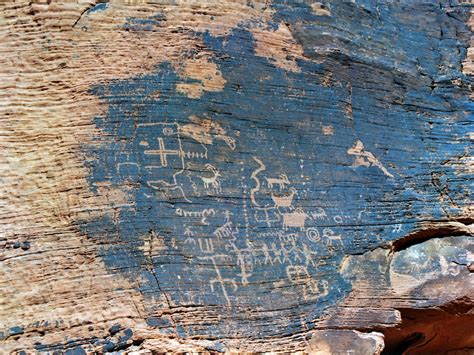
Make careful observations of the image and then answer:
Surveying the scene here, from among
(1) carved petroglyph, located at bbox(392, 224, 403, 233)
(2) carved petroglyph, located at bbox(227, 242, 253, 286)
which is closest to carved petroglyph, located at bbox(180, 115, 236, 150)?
(2) carved petroglyph, located at bbox(227, 242, 253, 286)

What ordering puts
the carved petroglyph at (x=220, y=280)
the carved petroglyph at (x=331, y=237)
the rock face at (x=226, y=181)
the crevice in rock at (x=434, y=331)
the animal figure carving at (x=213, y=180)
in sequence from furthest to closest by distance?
the crevice in rock at (x=434, y=331) < the carved petroglyph at (x=331, y=237) < the animal figure carving at (x=213, y=180) < the carved petroglyph at (x=220, y=280) < the rock face at (x=226, y=181)

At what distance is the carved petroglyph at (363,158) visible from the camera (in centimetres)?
297

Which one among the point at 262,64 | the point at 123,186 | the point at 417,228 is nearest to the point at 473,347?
the point at 417,228

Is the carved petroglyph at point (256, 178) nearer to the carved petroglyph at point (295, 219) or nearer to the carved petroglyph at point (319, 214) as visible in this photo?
the carved petroglyph at point (295, 219)

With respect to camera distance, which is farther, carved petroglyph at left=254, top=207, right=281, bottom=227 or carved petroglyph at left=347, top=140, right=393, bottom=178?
carved petroglyph at left=347, top=140, right=393, bottom=178

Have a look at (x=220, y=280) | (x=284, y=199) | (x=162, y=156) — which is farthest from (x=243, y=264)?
(x=162, y=156)

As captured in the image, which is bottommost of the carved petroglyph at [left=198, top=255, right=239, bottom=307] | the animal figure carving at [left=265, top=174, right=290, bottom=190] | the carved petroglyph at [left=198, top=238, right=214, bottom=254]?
the carved petroglyph at [left=198, top=255, right=239, bottom=307]

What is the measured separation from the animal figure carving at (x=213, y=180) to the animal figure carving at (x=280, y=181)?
0.24 meters

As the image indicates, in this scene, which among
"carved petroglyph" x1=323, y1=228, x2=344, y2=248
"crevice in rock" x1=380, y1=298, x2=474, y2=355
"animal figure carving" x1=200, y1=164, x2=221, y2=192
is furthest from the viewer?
"crevice in rock" x1=380, y1=298, x2=474, y2=355

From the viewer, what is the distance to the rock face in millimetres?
2463

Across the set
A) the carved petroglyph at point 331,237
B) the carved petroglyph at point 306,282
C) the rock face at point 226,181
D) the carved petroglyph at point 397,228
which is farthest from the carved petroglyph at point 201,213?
the carved petroglyph at point 397,228

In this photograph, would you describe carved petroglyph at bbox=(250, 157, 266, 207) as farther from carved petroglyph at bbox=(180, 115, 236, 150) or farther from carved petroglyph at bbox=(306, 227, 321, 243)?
carved petroglyph at bbox=(306, 227, 321, 243)

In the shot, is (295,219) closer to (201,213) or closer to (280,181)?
(280,181)

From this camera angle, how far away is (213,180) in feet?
8.89
